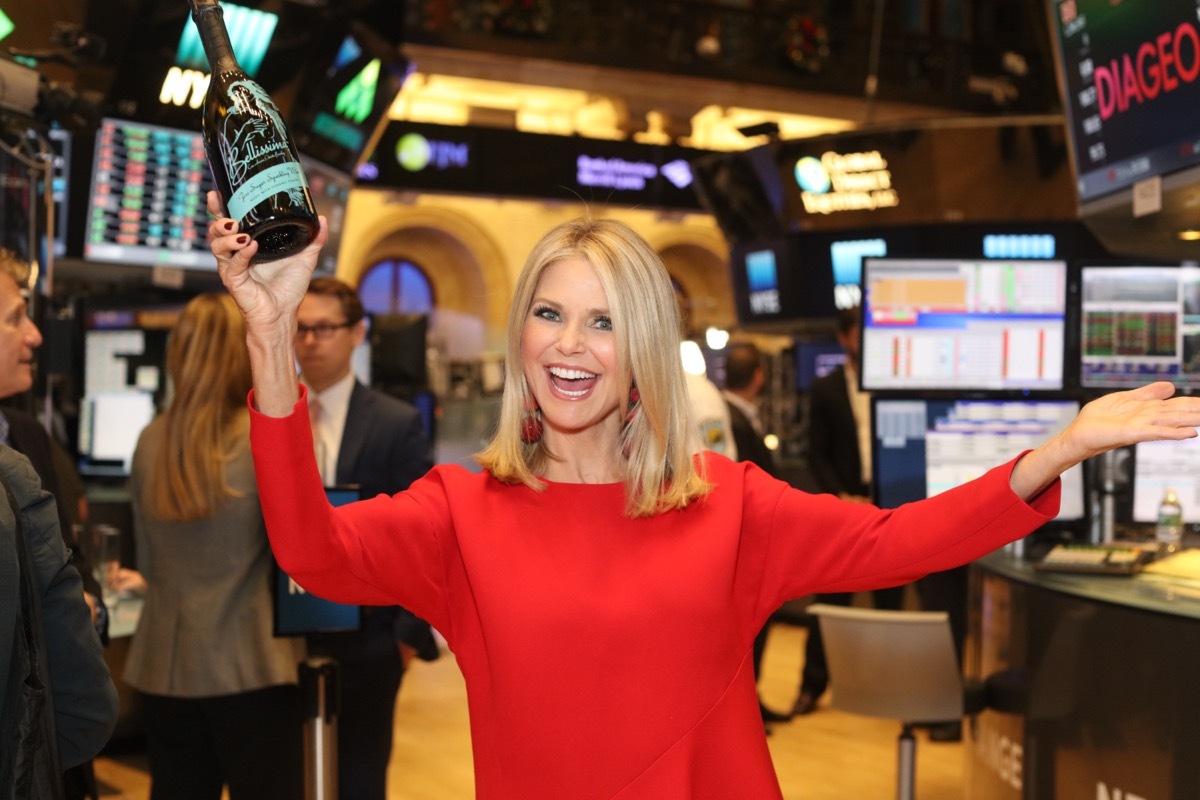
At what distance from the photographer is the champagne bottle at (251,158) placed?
1.47 metres

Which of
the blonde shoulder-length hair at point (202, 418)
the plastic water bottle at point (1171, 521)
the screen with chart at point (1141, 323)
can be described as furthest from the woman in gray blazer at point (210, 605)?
the screen with chart at point (1141, 323)

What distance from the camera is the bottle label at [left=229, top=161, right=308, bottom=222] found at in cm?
147

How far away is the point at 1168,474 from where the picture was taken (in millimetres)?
3826

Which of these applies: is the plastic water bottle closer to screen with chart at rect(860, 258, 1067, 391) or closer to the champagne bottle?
screen with chart at rect(860, 258, 1067, 391)

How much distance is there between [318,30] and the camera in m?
5.30

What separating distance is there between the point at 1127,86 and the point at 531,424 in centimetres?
261

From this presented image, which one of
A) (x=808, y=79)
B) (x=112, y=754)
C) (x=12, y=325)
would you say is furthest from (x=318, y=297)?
(x=808, y=79)

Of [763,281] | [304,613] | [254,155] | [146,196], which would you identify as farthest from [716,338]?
[254,155]

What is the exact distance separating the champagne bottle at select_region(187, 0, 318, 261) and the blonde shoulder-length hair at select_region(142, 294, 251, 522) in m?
1.45

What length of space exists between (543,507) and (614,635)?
0.66 feet

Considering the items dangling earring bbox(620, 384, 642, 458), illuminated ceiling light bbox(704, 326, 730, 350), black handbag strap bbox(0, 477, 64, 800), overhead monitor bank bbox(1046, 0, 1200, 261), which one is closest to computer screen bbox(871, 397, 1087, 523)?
overhead monitor bank bbox(1046, 0, 1200, 261)

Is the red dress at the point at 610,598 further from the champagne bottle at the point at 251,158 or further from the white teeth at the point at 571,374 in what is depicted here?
the champagne bottle at the point at 251,158

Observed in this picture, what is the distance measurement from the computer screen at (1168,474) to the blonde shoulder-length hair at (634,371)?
243 centimetres

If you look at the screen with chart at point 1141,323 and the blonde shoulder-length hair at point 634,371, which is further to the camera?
the screen with chart at point 1141,323
